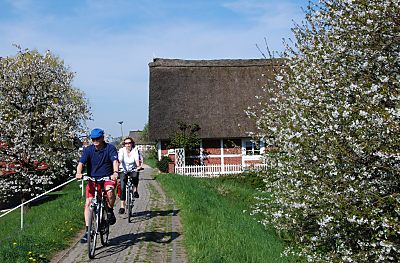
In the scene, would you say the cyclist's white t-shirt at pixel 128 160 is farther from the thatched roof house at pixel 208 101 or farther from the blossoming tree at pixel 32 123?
the thatched roof house at pixel 208 101

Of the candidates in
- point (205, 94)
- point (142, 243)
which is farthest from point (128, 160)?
point (205, 94)

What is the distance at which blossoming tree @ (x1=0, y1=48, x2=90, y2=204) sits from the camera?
21.6 meters

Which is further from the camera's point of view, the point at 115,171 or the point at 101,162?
the point at 101,162

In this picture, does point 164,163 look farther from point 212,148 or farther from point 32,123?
point 32,123

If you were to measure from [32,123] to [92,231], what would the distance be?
15.4 metres

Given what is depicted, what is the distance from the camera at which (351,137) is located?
5.64m

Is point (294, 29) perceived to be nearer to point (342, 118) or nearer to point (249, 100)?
point (342, 118)

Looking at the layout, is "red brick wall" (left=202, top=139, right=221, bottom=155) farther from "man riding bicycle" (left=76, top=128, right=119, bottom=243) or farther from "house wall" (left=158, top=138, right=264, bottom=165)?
"man riding bicycle" (left=76, top=128, right=119, bottom=243)

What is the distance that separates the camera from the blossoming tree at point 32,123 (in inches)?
Result: 850

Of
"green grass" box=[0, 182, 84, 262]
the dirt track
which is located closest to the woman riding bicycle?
the dirt track

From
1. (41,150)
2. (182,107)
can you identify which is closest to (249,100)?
(182,107)

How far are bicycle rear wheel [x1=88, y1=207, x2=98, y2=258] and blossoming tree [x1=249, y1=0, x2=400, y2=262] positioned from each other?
289 cm

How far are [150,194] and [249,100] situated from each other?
61.5ft

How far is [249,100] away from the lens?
3528 centimetres
